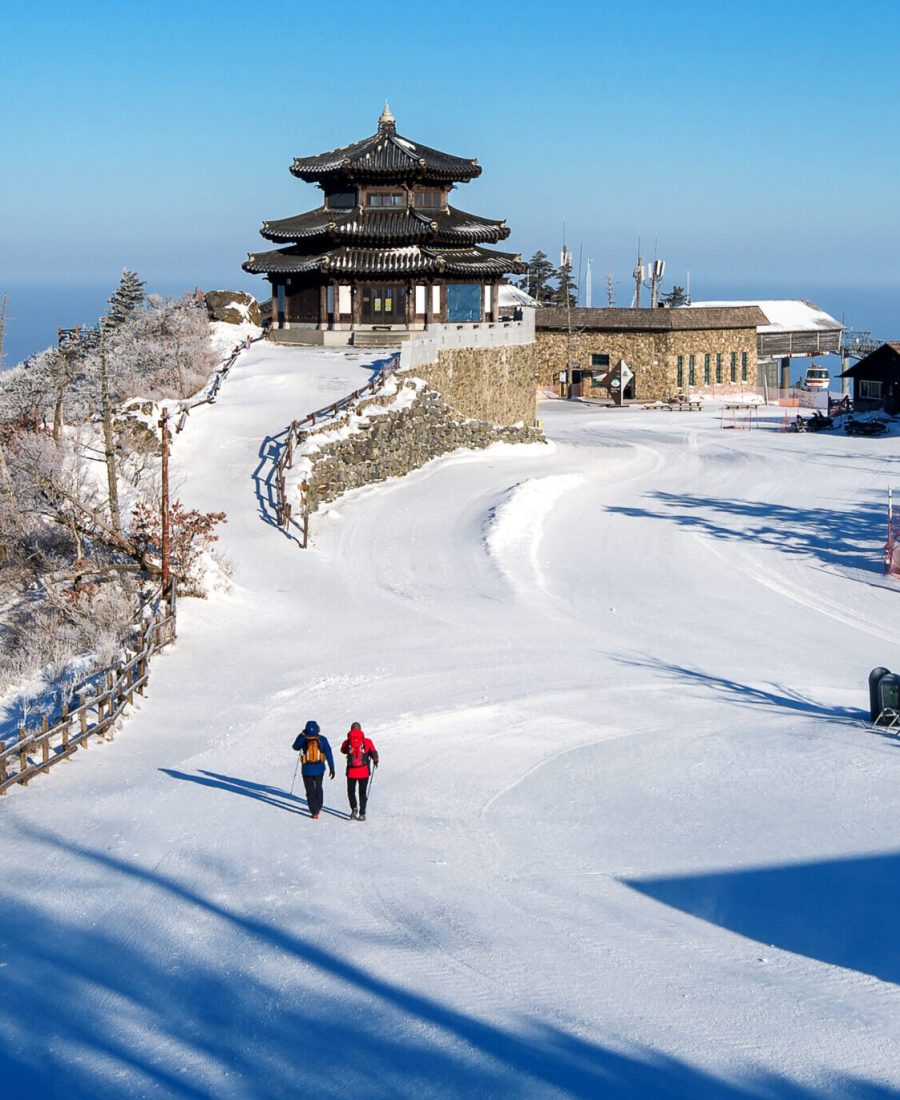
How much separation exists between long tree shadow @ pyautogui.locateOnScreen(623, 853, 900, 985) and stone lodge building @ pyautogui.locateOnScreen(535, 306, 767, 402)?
198 ft

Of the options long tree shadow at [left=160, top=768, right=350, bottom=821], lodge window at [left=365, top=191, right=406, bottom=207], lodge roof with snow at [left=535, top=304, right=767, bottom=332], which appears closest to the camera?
long tree shadow at [left=160, top=768, right=350, bottom=821]

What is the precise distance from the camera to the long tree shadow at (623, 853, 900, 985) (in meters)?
11.9

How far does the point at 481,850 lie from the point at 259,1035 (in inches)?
189

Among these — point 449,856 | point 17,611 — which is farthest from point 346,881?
point 17,611

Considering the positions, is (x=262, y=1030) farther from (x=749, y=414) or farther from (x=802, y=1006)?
(x=749, y=414)

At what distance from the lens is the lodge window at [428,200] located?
51.6m

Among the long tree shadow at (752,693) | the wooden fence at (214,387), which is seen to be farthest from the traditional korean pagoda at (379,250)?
the long tree shadow at (752,693)

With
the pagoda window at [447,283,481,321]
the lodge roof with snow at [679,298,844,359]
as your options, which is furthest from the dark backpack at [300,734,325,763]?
the lodge roof with snow at [679,298,844,359]

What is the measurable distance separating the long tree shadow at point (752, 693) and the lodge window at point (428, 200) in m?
32.9

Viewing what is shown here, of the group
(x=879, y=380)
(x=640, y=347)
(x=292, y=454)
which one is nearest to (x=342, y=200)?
(x=292, y=454)

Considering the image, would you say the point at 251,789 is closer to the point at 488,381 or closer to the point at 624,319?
the point at 488,381

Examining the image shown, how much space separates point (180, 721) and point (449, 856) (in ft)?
22.6

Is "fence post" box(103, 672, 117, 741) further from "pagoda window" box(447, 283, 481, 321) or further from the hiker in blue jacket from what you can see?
A: "pagoda window" box(447, 283, 481, 321)

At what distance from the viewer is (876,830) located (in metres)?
15.0
